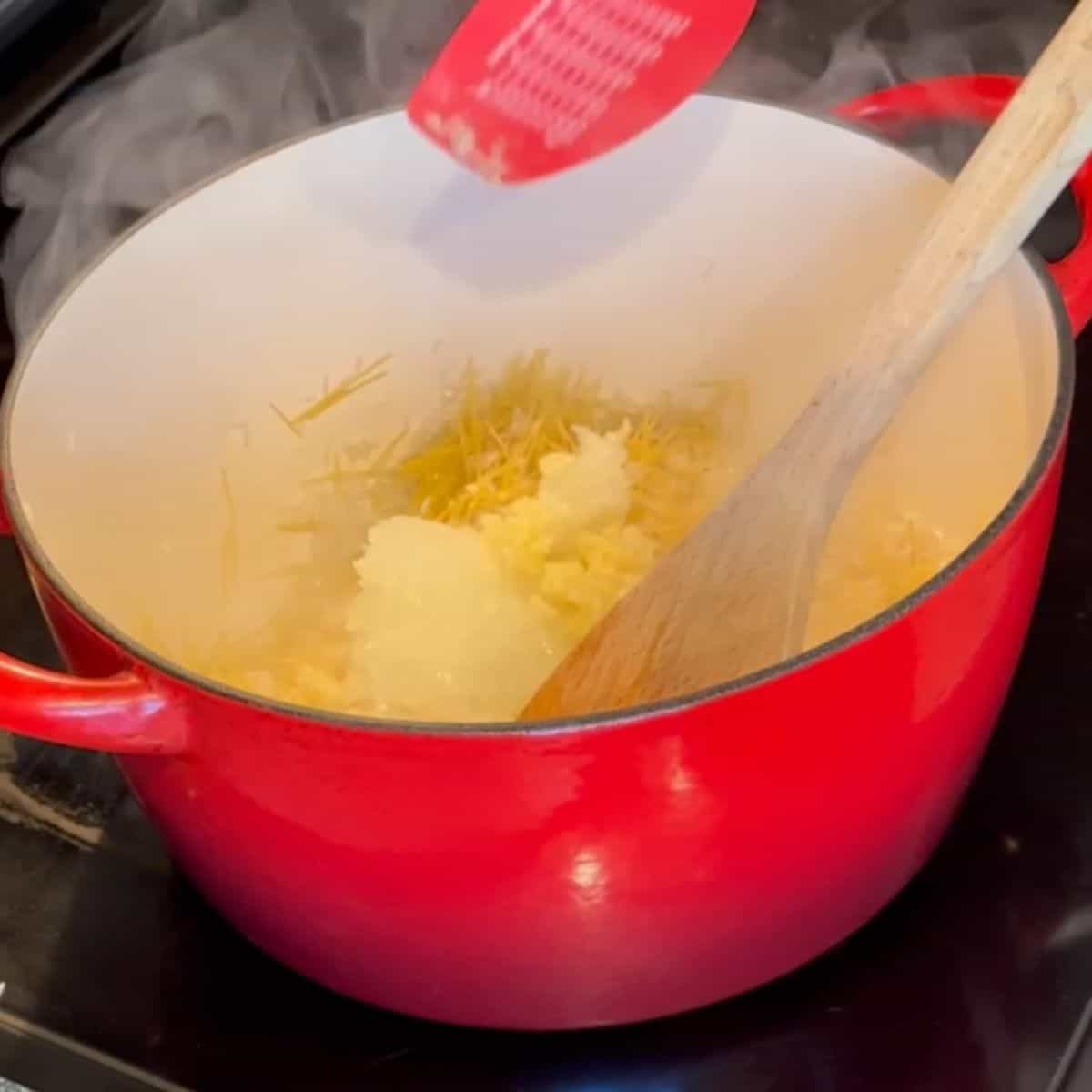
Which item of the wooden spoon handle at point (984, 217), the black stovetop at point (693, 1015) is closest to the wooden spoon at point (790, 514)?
the wooden spoon handle at point (984, 217)

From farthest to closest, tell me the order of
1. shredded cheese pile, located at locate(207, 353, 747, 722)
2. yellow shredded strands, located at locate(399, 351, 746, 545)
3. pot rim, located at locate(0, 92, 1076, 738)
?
yellow shredded strands, located at locate(399, 351, 746, 545) → shredded cheese pile, located at locate(207, 353, 747, 722) → pot rim, located at locate(0, 92, 1076, 738)

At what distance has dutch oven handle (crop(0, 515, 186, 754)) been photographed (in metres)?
0.42

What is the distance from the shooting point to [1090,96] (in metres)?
0.47

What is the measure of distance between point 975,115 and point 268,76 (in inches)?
15.8

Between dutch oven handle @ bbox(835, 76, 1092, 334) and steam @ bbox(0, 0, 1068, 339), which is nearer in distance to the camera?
dutch oven handle @ bbox(835, 76, 1092, 334)

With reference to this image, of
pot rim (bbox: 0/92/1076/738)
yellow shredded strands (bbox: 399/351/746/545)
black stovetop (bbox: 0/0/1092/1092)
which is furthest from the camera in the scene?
yellow shredded strands (bbox: 399/351/746/545)

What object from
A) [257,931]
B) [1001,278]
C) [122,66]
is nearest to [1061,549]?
[1001,278]

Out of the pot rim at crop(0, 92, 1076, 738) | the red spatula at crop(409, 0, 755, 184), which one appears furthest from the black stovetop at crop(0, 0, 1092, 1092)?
the red spatula at crop(409, 0, 755, 184)

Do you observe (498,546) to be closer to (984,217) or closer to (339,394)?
(339,394)

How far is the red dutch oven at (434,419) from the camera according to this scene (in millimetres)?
414

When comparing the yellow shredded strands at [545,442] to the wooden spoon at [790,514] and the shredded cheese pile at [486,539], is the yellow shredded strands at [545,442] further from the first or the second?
the wooden spoon at [790,514]

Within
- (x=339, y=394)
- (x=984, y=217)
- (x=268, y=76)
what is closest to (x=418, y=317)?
(x=339, y=394)

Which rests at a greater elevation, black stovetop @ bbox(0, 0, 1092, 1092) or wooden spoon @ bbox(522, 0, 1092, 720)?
wooden spoon @ bbox(522, 0, 1092, 720)

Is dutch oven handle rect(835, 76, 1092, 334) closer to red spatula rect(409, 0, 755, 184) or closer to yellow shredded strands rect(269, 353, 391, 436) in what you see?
red spatula rect(409, 0, 755, 184)
